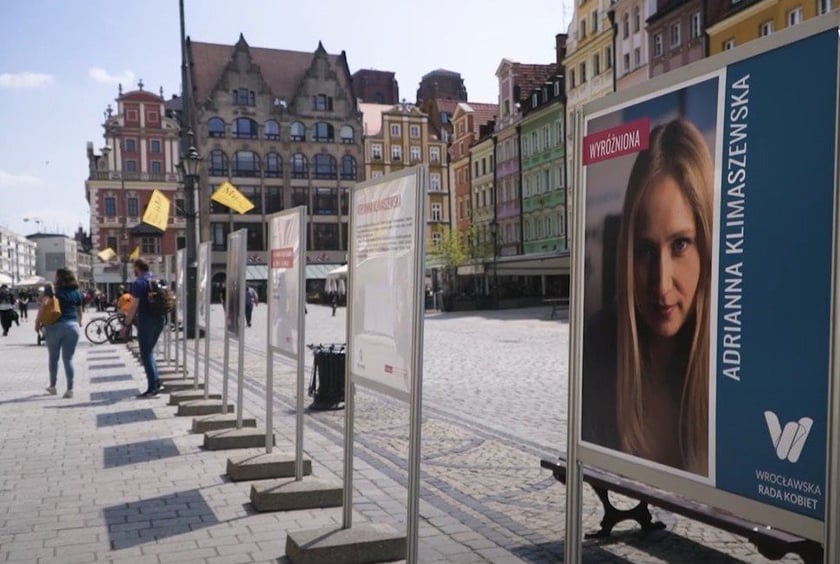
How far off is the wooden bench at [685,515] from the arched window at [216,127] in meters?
80.5

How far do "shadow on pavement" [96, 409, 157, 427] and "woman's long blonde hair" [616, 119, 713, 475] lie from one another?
27.3 ft

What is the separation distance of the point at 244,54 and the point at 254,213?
47.9 ft

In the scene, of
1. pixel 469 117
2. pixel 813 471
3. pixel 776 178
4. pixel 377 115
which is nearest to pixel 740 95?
pixel 776 178

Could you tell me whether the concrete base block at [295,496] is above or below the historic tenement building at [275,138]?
below

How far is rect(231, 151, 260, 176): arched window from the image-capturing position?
83.2 meters

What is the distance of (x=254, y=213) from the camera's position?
8481cm

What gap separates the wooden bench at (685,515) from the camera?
12.6 ft

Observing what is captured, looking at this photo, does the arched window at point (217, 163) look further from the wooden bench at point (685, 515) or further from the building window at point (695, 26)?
the wooden bench at point (685, 515)

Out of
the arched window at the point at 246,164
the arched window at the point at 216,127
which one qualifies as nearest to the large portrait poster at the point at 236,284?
the arched window at the point at 246,164

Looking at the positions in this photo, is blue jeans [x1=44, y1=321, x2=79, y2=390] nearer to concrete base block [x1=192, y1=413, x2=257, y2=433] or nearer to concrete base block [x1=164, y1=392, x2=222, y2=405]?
concrete base block [x1=164, y1=392, x2=222, y2=405]

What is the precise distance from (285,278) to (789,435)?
16.1 feet

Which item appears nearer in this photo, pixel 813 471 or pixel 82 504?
pixel 813 471

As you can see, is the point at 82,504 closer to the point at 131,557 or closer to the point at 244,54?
the point at 131,557

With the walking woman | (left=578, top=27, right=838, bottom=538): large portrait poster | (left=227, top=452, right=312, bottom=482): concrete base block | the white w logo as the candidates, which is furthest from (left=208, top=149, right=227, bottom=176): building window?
the white w logo
